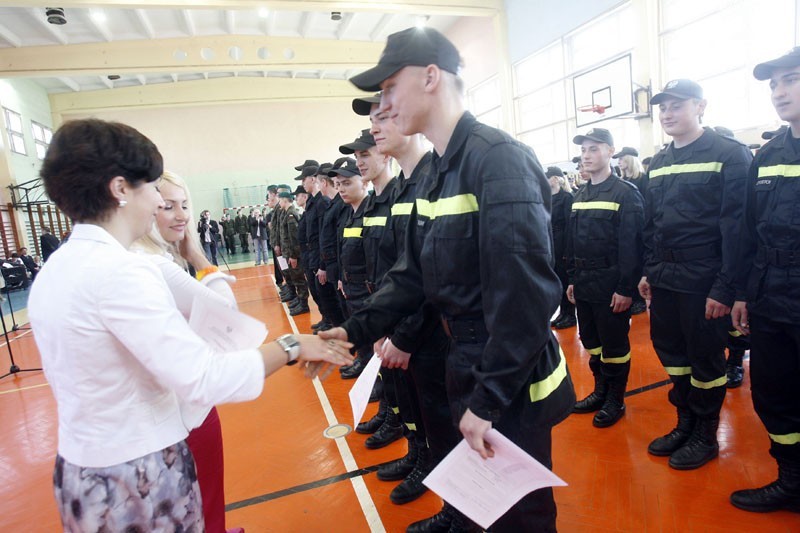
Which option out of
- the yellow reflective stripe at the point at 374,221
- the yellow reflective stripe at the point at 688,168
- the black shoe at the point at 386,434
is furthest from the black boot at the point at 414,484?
the yellow reflective stripe at the point at 688,168

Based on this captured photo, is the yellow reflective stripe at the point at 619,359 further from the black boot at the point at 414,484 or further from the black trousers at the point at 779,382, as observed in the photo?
the black boot at the point at 414,484

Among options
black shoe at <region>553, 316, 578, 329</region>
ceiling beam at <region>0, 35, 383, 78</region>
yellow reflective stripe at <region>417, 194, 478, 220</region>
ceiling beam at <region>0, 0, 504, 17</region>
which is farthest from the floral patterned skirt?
ceiling beam at <region>0, 35, 383, 78</region>

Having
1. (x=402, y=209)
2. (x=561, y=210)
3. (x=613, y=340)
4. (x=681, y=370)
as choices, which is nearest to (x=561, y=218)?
(x=561, y=210)

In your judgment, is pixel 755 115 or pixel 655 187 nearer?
pixel 655 187

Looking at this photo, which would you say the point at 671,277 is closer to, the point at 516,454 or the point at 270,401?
the point at 516,454

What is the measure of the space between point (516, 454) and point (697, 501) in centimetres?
182

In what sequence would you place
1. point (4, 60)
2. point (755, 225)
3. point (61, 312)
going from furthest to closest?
point (4, 60) → point (755, 225) → point (61, 312)

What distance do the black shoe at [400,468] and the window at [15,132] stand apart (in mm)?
16725

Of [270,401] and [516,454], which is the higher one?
[516,454]

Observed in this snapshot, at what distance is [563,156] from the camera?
38.2 ft

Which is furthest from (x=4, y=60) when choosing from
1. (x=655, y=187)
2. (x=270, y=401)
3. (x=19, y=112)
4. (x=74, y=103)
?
(x=655, y=187)

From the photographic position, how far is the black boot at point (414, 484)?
268cm

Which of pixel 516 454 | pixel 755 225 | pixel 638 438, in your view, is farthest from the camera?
pixel 638 438

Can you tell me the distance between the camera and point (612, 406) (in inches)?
131
